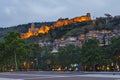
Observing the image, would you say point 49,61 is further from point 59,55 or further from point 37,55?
point 59,55

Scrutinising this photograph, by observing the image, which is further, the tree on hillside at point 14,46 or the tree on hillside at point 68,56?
the tree on hillside at point 68,56

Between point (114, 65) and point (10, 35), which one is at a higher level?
point (10, 35)

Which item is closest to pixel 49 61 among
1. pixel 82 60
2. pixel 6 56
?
pixel 6 56

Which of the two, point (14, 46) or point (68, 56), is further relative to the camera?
point (68, 56)

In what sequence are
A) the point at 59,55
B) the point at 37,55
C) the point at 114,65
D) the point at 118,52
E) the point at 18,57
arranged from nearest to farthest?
the point at 118,52
the point at 114,65
the point at 18,57
the point at 59,55
the point at 37,55

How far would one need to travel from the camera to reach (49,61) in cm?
12475

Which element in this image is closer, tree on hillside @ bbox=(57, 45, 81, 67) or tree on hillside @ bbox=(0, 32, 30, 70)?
tree on hillside @ bbox=(0, 32, 30, 70)

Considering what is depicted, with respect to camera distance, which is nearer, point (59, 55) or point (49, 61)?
point (59, 55)

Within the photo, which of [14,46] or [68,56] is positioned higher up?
[14,46]


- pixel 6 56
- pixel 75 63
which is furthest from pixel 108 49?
pixel 6 56

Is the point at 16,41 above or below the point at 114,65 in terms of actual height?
above

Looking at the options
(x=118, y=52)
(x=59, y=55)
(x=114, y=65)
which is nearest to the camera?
(x=118, y=52)

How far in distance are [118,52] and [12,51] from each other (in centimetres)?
2877

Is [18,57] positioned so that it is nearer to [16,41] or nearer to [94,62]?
[16,41]
